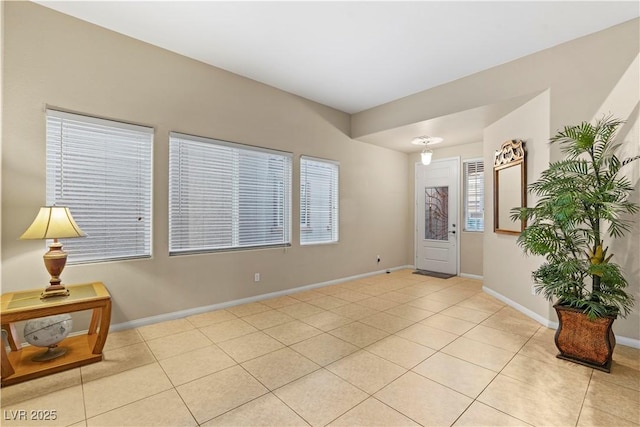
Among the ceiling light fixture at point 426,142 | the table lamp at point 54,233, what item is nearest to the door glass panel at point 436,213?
the ceiling light fixture at point 426,142

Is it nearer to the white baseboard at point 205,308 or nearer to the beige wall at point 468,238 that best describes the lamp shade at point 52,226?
the white baseboard at point 205,308

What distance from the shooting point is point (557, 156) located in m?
3.30

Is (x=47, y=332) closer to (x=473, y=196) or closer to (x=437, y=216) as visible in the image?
(x=437, y=216)

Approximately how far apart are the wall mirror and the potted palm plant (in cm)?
95

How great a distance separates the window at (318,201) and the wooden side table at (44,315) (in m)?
2.88

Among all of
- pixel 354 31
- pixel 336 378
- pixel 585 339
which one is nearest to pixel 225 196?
pixel 354 31

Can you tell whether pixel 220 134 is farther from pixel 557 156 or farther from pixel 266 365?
pixel 557 156

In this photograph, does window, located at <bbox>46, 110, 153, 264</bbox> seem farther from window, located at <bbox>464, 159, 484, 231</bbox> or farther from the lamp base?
window, located at <bbox>464, 159, 484, 231</bbox>

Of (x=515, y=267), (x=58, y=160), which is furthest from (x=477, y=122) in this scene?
(x=58, y=160)

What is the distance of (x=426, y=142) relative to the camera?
574 cm

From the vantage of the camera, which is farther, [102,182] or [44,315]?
[102,182]

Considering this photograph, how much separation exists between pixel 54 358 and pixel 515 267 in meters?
5.14

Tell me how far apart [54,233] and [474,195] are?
6297mm

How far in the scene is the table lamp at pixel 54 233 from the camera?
7.95 feet
